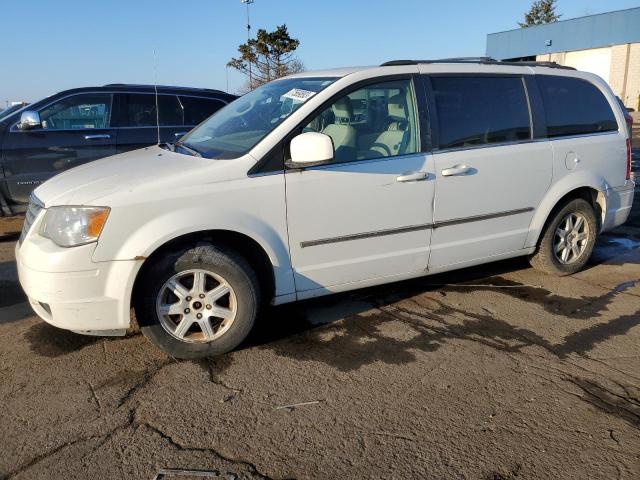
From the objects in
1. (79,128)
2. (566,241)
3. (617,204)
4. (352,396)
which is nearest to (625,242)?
(617,204)

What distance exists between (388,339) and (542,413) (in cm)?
117

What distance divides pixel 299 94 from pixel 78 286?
199cm

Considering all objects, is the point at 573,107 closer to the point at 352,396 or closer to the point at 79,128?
the point at 352,396

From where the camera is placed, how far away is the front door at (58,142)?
21.8 ft

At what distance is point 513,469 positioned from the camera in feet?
8.36

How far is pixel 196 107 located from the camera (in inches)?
296

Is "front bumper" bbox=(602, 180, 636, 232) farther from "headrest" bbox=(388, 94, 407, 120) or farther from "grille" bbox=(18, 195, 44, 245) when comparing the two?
"grille" bbox=(18, 195, 44, 245)

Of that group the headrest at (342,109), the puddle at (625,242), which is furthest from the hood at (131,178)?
the puddle at (625,242)

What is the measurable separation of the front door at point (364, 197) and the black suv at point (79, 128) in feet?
11.3

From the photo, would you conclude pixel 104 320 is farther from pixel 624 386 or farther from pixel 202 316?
pixel 624 386

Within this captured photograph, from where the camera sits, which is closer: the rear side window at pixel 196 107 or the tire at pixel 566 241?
the tire at pixel 566 241

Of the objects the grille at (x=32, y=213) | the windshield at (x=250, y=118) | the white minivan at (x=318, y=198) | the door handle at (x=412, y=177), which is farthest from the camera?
the door handle at (x=412, y=177)

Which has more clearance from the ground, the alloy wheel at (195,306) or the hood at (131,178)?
the hood at (131,178)

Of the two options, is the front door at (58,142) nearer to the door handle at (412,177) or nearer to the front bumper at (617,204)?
the door handle at (412,177)
